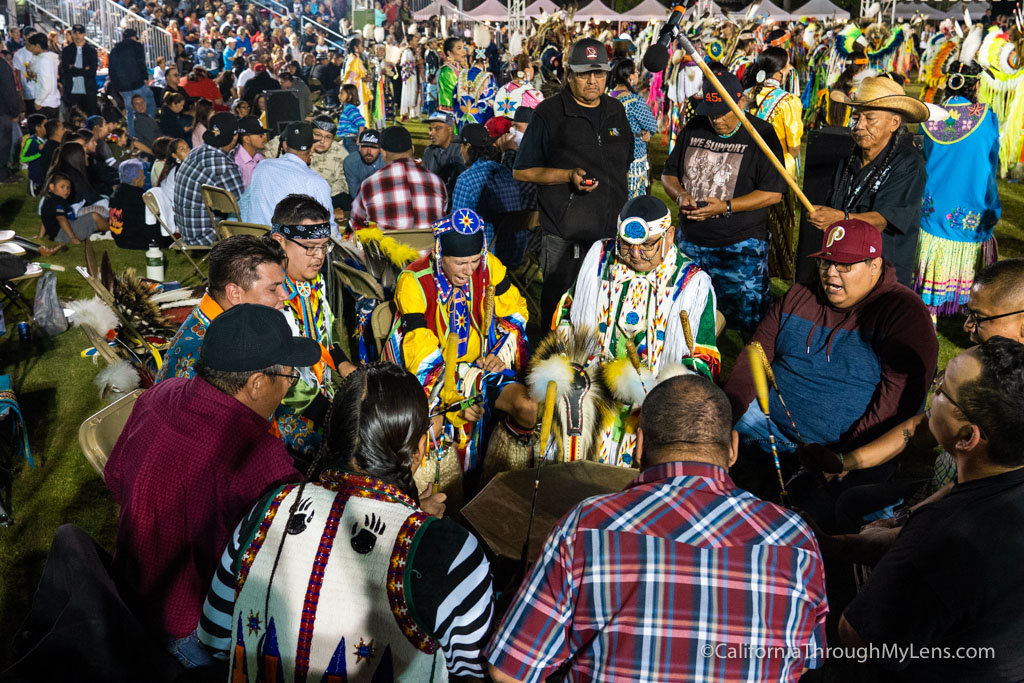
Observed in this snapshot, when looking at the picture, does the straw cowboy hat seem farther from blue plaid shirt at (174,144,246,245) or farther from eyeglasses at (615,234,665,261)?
blue plaid shirt at (174,144,246,245)

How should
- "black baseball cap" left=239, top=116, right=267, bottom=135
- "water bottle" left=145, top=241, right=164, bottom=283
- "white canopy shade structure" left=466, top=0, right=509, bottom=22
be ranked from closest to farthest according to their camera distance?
"water bottle" left=145, top=241, right=164, bottom=283
"black baseball cap" left=239, top=116, right=267, bottom=135
"white canopy shade structure" left=466, top=0, right=509, bottom=22

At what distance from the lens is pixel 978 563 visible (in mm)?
1777

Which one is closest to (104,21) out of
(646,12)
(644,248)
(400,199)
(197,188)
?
(646,12)

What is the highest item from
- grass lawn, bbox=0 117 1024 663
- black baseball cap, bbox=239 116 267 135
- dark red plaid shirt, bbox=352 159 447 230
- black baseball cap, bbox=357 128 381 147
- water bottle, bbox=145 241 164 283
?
black baseball cap, bbox=239 116 267 135

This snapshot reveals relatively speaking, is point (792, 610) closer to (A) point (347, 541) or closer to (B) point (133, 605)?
(A) point (347, 541)

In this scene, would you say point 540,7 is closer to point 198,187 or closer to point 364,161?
point 364,161

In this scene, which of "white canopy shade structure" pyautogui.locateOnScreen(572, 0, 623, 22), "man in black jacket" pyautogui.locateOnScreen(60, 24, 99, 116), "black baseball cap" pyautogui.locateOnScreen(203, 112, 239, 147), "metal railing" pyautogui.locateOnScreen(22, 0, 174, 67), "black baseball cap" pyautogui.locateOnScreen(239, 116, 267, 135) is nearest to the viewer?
"black baseball cap" pyautogui.locateOnScreen(239, 116, 267, 135)

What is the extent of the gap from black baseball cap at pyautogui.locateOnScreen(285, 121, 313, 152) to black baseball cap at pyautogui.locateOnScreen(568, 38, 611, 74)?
2336 millimetres

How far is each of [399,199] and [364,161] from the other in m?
1.82

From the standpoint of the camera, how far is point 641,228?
10.8 feet

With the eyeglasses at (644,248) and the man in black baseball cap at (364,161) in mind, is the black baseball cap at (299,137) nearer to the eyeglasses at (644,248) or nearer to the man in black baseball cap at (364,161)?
the man in black baseball cap at (364,161)

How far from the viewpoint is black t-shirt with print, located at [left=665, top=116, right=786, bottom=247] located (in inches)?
189

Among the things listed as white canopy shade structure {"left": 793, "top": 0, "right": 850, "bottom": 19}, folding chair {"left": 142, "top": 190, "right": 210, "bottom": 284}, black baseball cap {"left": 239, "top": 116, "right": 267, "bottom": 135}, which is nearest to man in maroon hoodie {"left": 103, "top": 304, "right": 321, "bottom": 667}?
folding chair {"left": 142, "top": 190, "right": 210, "bottom": 284}

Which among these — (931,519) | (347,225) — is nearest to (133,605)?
(931,519)
